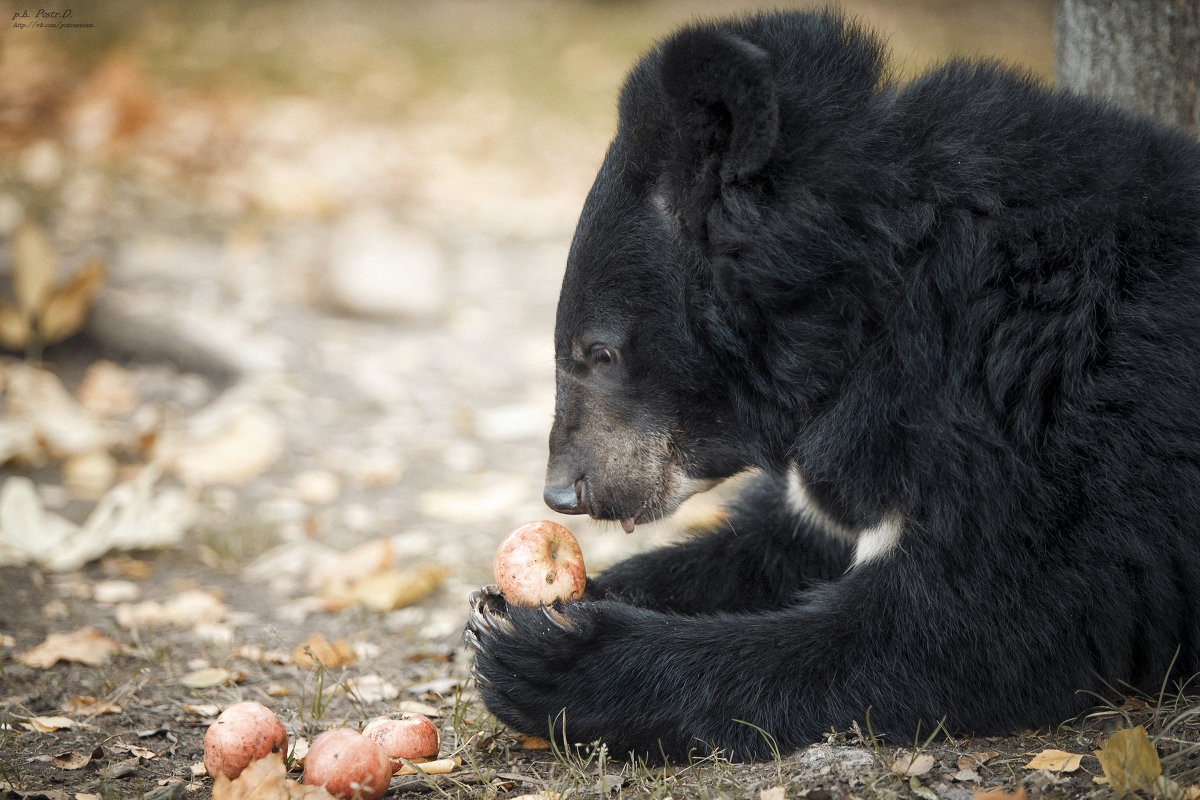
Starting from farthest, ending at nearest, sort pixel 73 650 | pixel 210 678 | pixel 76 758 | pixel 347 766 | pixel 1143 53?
pixel 1143 53 → pixel 73 650 → pixel 210 678 → pixel 76 758 → pixel 347 766

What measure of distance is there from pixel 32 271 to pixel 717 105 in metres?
4.10

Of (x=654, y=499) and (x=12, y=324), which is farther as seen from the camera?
(x=12, y=324)

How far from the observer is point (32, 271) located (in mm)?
4797

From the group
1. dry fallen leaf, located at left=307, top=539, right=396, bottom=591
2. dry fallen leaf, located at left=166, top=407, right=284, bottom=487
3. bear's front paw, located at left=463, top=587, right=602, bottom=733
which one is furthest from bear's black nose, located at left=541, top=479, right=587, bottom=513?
dry fallen leaf, located at left=166, top=407, right=284, bottom=487

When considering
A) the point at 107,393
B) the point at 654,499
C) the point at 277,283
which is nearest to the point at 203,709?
the point at 654,499

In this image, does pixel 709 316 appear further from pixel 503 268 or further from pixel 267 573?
pixel 503 268

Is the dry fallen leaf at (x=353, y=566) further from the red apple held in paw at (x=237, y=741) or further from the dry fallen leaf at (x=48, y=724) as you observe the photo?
the red apple held in paw at (x=237, y=741)

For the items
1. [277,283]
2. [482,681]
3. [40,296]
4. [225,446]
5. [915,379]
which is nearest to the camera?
[915,379]

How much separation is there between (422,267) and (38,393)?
2481 millimetres

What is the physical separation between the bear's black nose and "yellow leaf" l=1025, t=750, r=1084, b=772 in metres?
1.10

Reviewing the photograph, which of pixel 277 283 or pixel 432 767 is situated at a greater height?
pixel 277 283

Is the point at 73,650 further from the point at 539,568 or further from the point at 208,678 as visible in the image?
the point at 539,568

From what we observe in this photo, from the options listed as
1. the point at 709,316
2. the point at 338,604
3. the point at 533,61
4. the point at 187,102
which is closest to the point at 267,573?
the point at 338,604

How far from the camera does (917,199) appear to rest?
6.70ft
